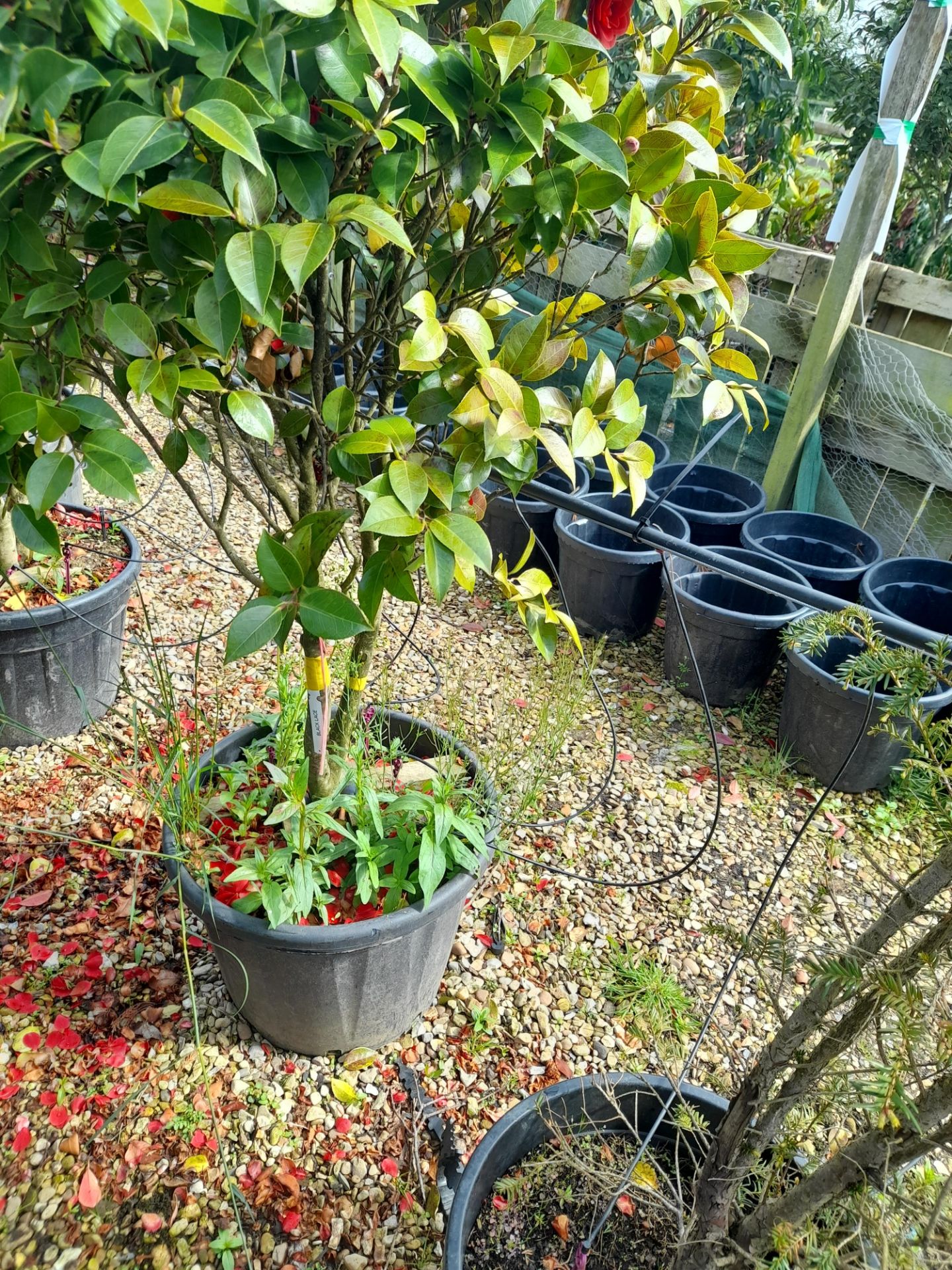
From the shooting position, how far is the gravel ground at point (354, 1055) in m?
1.37

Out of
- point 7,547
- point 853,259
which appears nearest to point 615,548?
point 853,259

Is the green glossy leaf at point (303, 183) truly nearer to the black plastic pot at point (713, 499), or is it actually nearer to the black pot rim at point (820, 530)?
the black pot rim at point (820, 530)

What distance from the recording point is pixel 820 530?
134 inches

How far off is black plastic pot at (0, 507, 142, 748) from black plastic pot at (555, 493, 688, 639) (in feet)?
5.09

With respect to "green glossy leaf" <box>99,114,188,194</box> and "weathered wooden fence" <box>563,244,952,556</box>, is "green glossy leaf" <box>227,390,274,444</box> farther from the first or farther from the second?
Answer: "weathered wooden fence" <box>563,244,952,556</box>

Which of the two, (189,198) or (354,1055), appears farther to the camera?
(354,1055)

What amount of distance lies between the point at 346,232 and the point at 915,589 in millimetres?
2691

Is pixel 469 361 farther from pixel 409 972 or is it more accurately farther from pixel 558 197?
pixel 409 972

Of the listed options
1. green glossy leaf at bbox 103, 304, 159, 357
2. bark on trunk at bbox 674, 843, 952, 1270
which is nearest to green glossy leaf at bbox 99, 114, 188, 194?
green glossy leaf at bbox 103, 304, 159, 357

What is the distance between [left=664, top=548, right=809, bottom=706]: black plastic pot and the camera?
273 cm

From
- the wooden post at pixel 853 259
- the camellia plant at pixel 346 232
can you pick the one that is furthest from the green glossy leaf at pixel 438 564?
the wooden post at pixel 853 259

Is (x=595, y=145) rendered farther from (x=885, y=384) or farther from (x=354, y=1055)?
(x=885, y=384)

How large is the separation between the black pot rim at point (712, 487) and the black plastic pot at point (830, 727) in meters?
0.82

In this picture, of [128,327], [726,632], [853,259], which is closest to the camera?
[128,327]
